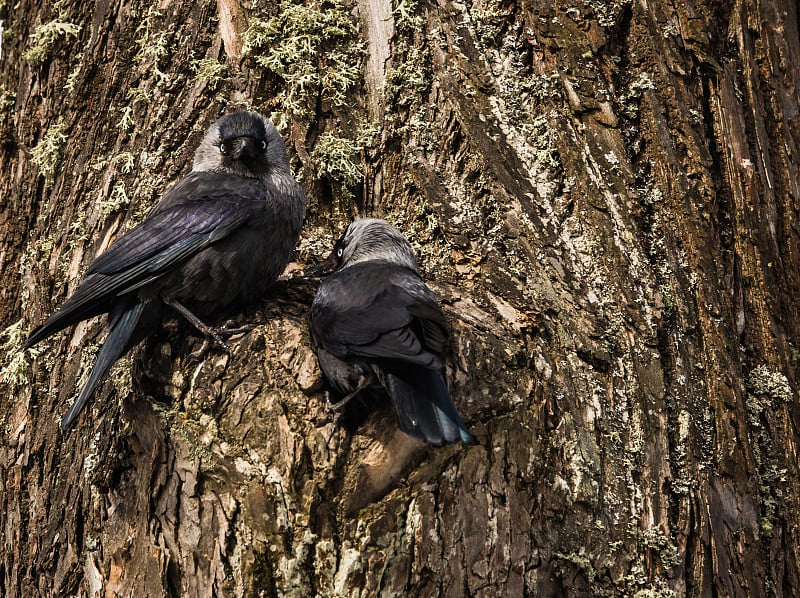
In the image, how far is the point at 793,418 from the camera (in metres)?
3.31

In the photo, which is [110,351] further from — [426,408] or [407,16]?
[407,16]

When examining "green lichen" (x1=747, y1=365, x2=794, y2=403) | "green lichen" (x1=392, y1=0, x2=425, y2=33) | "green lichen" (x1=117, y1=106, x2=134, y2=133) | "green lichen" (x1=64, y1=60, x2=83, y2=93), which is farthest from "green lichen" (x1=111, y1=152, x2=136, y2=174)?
"green lichen" (x1=747, y1=365, x2=794, y2=403)

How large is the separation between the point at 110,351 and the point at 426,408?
126 cm

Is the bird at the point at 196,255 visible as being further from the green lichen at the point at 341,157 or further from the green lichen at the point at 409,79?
the green lichen at the point at 409,79

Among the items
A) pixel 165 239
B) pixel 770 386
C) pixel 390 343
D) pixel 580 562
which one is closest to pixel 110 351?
pixel 165 239

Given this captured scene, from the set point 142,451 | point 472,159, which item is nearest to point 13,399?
point 142,451

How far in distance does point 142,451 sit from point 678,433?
1927 mm

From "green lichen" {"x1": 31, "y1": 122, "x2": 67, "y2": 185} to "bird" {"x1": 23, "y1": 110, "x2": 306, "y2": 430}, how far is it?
795 mm

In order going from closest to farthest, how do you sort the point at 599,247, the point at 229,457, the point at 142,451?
the point at 229,457 → the point at 142,451 → the point at 599,247

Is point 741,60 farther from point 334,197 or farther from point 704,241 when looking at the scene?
point 334,197

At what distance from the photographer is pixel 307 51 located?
12.0 ft

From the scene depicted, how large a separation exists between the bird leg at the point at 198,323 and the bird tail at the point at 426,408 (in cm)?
58

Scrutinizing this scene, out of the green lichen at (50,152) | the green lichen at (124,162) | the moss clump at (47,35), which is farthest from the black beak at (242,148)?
the moss clump at (47,35)

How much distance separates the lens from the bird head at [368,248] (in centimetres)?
339
